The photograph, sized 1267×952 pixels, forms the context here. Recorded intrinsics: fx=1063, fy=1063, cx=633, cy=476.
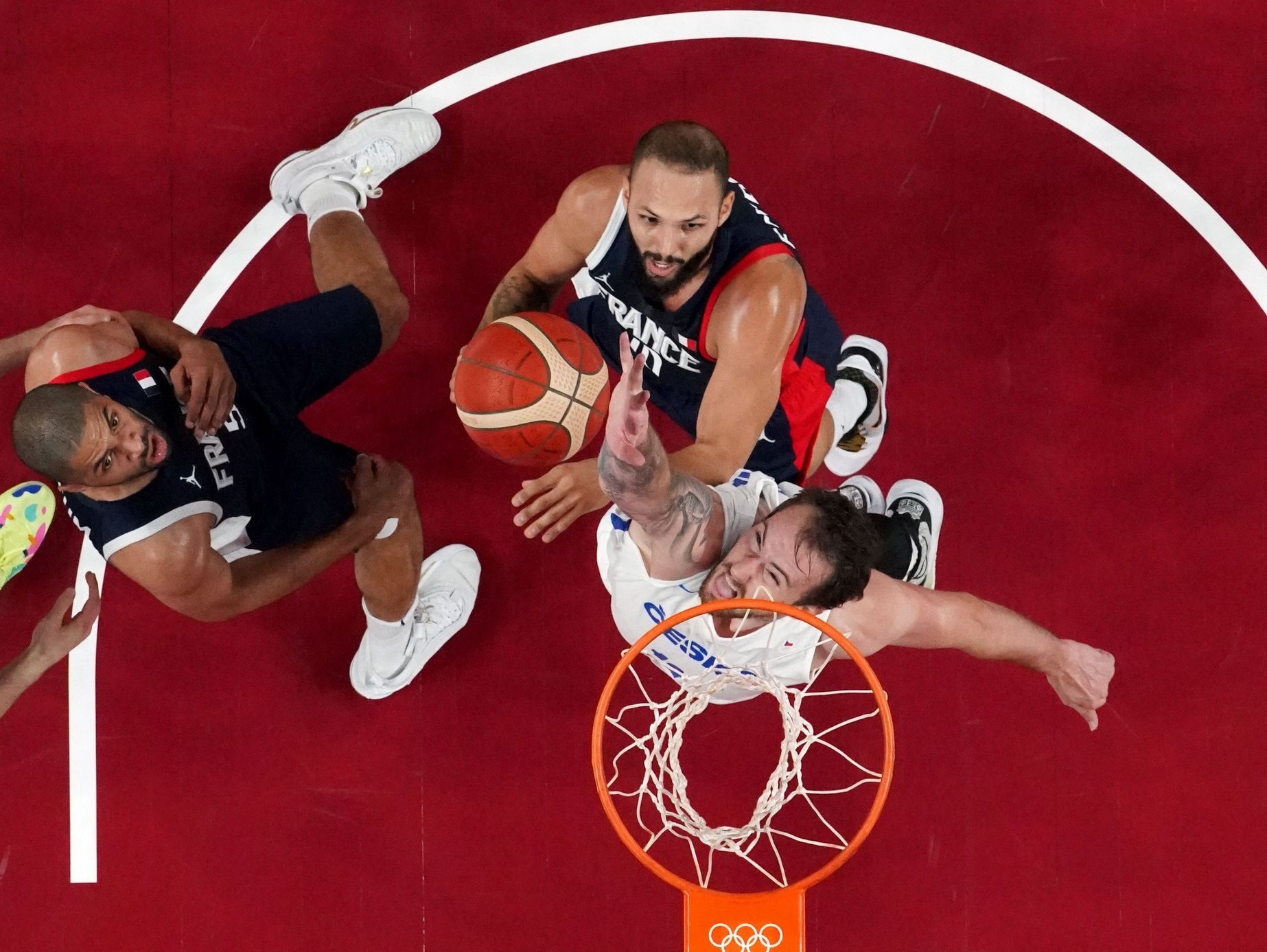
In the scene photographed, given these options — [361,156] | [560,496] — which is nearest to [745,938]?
[560,496]

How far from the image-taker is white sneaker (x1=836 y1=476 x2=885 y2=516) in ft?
13.9

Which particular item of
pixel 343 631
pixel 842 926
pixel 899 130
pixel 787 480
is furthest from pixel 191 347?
pixel 842 926

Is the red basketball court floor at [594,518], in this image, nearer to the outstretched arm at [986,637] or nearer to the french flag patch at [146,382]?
the outstretched arm at [986,637]

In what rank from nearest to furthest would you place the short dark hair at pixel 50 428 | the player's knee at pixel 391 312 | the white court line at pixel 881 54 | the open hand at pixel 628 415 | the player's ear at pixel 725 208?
the open hand at pixel 628 415
the short dark hair at pixel 50 428
the player's ear at pixel 725 208
the player's knee at pixel 391 312
the white court line at pixel 881 54

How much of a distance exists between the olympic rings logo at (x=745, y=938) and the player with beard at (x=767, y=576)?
2.59 feet

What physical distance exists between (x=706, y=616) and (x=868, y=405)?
1.32 meters

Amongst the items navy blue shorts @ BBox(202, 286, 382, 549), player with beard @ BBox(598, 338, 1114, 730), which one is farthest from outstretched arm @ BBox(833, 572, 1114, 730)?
navy blue shorts @ BBox(202, 286, 382, 549)

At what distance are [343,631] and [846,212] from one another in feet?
8.91

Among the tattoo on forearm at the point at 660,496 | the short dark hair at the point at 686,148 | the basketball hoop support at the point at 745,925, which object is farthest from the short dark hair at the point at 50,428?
the basketball hoop support at the point at 745,925

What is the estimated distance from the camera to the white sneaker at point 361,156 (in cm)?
425

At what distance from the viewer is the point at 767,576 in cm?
320

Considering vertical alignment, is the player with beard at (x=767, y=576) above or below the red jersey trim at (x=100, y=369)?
below

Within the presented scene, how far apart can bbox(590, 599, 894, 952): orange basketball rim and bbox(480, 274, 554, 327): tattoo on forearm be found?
1.41m

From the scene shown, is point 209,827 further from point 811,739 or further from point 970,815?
point 970,815
